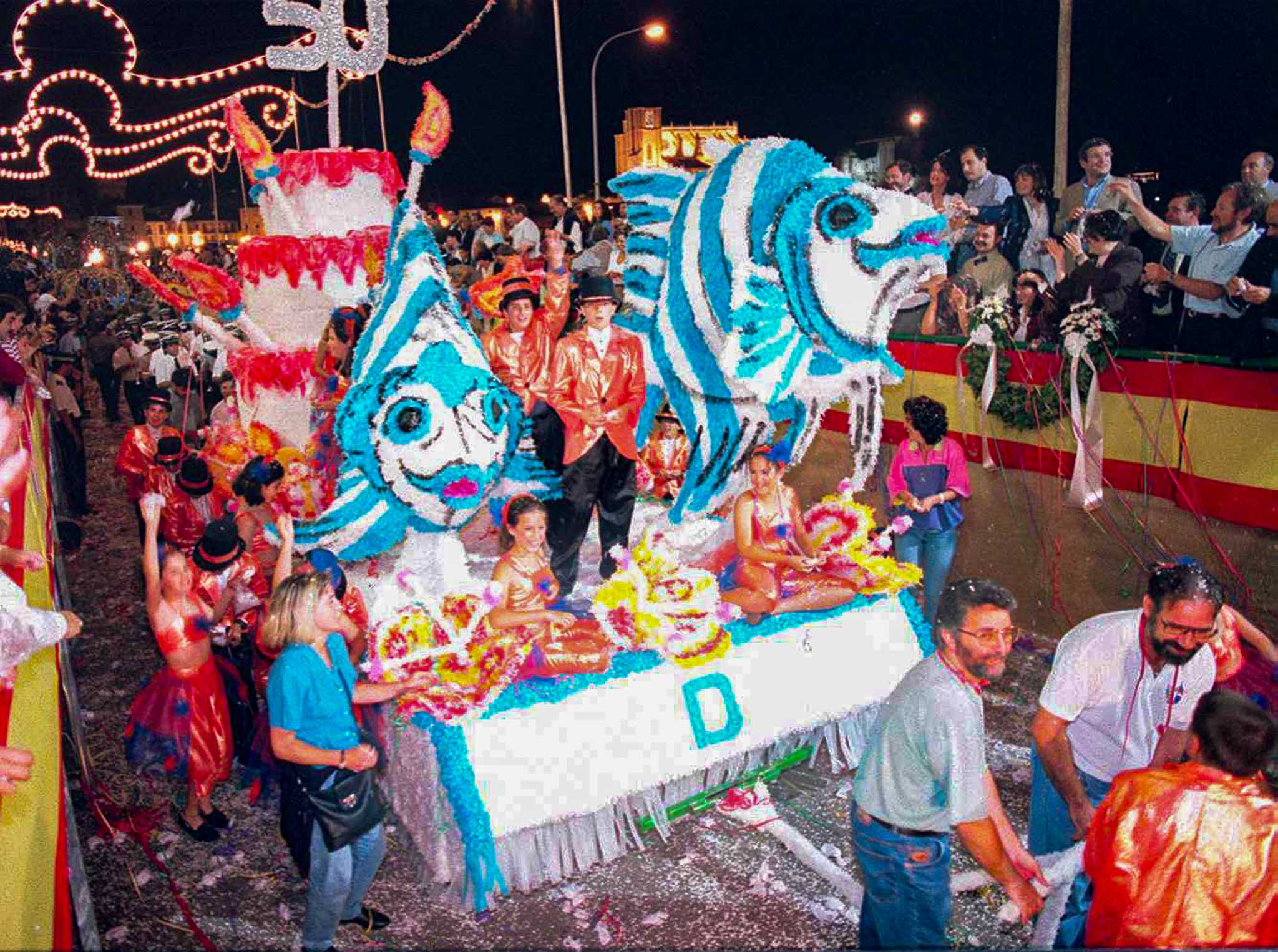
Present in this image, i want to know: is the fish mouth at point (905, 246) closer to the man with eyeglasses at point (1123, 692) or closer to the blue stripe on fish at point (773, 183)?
the blue stripe on fish at point (773, 183)

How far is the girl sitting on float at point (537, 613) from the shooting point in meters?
3.92

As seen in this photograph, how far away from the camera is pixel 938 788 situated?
2824 mm

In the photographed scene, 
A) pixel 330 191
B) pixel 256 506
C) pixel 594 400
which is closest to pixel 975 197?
pixel 594 400

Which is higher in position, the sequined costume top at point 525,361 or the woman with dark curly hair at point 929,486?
the sequined costume top at point 525,361

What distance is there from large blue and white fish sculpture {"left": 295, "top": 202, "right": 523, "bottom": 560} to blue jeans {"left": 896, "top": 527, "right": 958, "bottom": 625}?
2.21 m

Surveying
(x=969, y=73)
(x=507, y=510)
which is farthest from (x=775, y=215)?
(x=969, y=73)

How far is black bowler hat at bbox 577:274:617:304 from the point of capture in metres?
4.88

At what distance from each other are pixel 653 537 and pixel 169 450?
11.2 feet

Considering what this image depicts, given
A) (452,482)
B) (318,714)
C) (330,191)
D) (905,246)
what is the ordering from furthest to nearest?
(330,191)
(452,482)
(905,246)
(318,714)

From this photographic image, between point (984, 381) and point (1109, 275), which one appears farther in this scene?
point (984, 381)

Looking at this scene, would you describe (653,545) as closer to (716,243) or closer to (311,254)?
(716,243)

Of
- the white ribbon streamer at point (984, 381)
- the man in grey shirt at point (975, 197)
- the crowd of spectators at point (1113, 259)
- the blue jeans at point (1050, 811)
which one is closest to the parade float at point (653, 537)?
the blue jeans at point (1050, 811)

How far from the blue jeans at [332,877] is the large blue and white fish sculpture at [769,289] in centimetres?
218

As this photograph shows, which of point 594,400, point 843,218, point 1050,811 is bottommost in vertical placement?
point 1050,811
